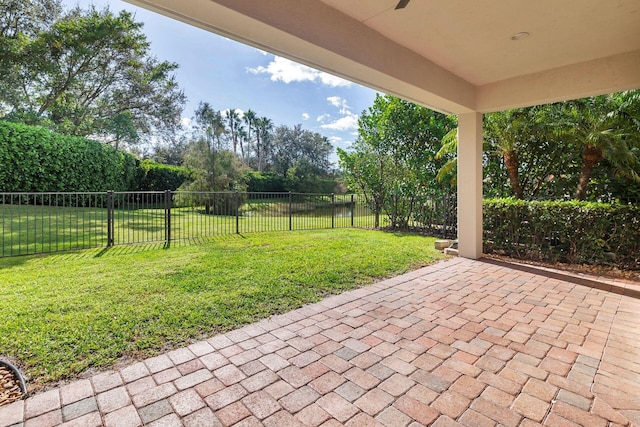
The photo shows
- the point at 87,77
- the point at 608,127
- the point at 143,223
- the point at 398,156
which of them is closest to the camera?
the point at 608,127

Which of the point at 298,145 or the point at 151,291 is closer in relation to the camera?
the point at 151,291

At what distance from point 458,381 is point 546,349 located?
1004mm

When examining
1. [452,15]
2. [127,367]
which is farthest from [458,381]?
[452,15]

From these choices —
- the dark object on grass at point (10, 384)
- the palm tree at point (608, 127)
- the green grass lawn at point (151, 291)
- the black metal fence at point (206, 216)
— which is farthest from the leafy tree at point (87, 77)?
the palm tree at point (608, 127)

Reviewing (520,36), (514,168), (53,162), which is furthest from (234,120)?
(520,36)

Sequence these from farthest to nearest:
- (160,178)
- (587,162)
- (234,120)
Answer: (234,120)
(160,178)
(587,162)

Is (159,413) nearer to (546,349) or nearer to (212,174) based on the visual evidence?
(546,349)

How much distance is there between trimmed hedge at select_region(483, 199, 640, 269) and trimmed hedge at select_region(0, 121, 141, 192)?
43.7 feet

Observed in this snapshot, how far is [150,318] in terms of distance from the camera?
115 inches

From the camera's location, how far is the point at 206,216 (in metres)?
9.78

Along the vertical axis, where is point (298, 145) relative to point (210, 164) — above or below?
above

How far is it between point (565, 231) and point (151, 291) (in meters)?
6.37

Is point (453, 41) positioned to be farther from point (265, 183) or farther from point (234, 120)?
point (234, 120)

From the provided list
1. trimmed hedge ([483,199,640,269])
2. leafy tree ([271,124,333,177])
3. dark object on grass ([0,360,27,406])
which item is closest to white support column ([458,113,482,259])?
trimmed hedge ([483,199,640,269])
